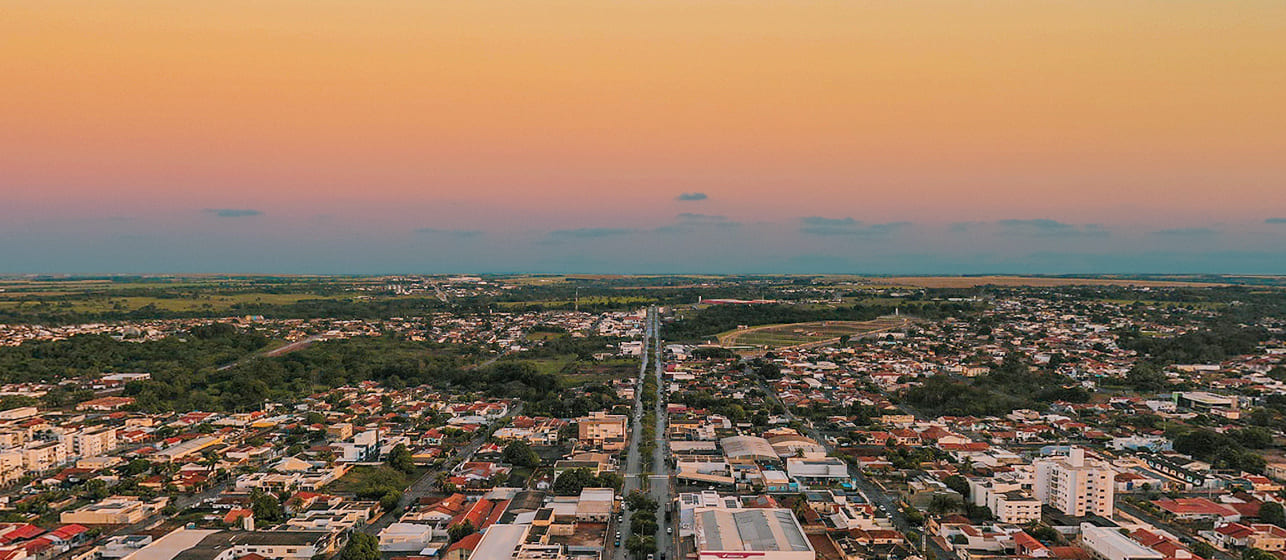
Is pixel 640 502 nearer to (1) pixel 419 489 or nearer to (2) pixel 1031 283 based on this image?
(1) pixel 419 489

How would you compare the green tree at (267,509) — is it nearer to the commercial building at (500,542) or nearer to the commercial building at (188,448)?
the commercial building at (500,542)

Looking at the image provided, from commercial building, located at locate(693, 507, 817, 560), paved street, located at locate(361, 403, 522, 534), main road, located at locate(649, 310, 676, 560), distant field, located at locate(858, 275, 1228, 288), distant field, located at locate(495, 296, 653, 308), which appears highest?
distant field, located at locate(858, 275, 1228, 288)

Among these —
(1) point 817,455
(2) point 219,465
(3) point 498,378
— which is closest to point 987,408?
(1) point 817,455

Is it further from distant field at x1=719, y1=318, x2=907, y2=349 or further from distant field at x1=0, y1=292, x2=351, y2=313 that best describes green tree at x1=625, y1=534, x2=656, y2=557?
distant field at x1=0, y1=292, x2=351, y2=313

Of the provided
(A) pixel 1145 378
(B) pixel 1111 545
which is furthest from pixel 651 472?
(A) pixel 1145 378

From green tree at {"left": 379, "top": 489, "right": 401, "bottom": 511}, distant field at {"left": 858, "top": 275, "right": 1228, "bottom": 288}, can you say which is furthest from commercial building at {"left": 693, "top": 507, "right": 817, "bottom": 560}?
distant field at {"left": 858, "top": 275, "right": 1228, "bottom": 288}

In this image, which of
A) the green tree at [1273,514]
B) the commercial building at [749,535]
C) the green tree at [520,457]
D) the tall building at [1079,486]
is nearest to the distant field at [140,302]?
the green tree at [520,457]

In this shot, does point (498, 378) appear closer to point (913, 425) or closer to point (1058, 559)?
point (913, 425)
